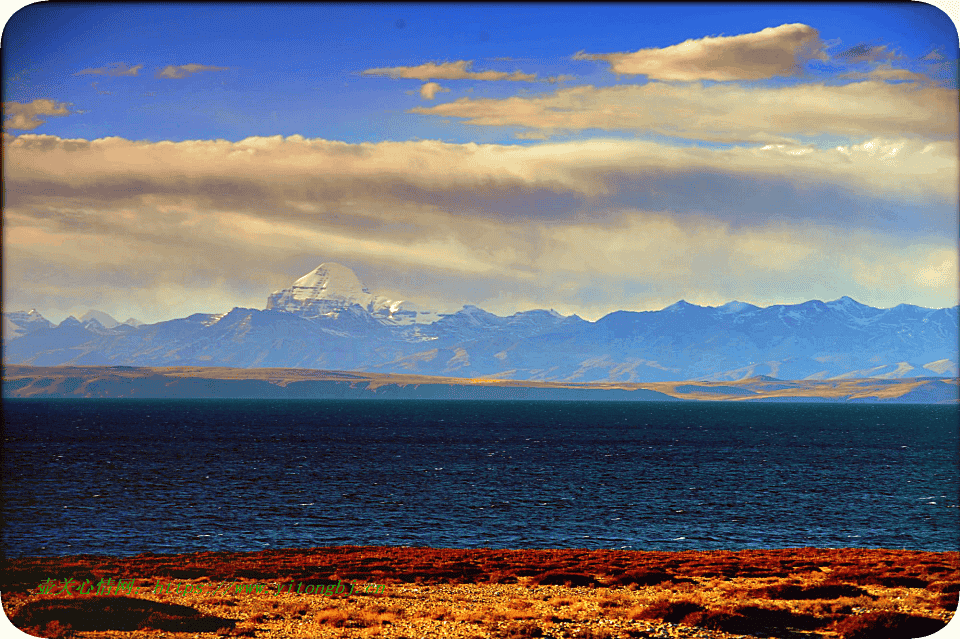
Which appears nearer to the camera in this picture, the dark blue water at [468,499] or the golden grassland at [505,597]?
the golden grassland at [505,597]

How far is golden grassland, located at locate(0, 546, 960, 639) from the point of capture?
81.5 ft

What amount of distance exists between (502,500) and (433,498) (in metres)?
7.66

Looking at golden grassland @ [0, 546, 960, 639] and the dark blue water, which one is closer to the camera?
golden grassland @ [0, 546, 960, 639]

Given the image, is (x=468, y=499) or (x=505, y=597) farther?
(x=468, y=499)

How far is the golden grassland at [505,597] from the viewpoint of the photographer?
2483 centimetres

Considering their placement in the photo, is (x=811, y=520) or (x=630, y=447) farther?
(x=630, y=447)

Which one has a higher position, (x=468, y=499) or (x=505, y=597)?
(x=505, y=597)

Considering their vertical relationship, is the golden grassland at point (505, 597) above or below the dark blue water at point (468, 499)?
above

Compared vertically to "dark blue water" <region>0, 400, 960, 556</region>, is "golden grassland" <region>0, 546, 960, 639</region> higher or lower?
higher

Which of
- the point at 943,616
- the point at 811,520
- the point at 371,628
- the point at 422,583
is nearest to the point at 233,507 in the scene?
the point at 422,583

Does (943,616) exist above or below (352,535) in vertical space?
above

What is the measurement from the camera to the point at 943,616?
26219mm

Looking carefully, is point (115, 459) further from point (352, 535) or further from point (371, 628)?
point (371, 628)

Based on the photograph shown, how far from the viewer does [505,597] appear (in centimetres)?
3450
